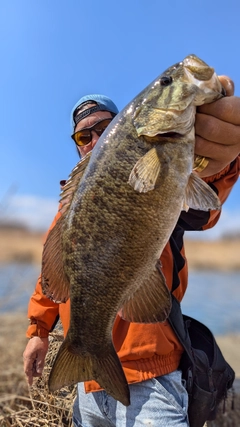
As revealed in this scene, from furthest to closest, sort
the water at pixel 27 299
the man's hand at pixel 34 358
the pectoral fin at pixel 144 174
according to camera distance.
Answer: the water at pixel 27 299 → the man's hand at pixel 34 358 → the pectoral fin at pixel 144 174

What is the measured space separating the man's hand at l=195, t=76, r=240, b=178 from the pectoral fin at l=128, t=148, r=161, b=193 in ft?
1.09

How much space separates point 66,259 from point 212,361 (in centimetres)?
144

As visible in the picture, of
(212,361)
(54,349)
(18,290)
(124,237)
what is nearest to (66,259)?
(124,237)

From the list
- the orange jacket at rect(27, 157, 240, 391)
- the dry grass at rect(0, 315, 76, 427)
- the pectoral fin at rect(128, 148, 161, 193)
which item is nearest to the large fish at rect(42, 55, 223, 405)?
the pectoral fin at rect(128, 148, 161, 193)

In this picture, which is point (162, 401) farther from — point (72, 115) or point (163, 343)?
point (72, 115)

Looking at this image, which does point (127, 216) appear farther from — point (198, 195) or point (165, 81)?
point (165, 81)

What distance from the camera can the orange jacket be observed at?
6.88 ft

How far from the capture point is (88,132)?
2.95 meters

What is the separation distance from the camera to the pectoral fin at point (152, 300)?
172 cm

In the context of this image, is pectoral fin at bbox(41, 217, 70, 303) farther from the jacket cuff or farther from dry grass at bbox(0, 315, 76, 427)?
Answer: dry grass at bbox(0, 315, 76, 427)

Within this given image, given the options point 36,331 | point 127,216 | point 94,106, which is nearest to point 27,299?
point 36,331

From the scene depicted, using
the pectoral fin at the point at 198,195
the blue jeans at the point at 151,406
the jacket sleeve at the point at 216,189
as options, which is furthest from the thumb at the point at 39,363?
the pectoral fin at the point at 198,195

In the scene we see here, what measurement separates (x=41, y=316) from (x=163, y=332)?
1023 millimetres

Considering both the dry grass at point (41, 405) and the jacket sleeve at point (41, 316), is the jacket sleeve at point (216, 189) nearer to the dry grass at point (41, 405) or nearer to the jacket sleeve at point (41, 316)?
the jacket sleeve at point (41, 316)
